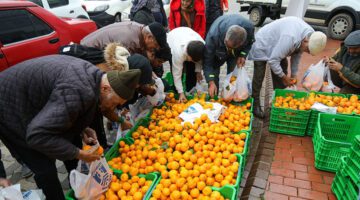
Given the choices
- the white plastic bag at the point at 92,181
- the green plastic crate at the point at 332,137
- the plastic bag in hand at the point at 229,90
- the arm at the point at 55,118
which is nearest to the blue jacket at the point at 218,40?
the plastic bag in hand at the point at 229,90

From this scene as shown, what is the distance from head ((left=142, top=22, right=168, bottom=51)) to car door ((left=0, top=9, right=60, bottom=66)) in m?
2.17

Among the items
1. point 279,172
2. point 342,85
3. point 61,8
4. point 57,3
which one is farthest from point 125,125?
point 57,3

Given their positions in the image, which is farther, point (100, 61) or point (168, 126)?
point (168, 126)

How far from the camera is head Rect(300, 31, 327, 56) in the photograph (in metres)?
3.42

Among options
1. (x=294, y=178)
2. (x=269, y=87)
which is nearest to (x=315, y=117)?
(x=294, y=178)

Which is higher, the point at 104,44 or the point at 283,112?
the point at 104,44

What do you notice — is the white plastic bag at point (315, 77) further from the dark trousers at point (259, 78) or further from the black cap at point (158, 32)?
the black cap at point (158, 32)

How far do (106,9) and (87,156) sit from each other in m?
8.88

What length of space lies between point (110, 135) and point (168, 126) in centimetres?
148

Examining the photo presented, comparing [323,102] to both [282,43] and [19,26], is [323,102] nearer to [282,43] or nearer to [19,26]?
[282,43]

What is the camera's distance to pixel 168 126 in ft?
10.2

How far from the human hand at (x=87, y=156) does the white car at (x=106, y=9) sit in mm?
7752

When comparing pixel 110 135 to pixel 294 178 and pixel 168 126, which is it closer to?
pixel 168 126

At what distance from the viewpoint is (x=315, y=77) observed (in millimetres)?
4184
